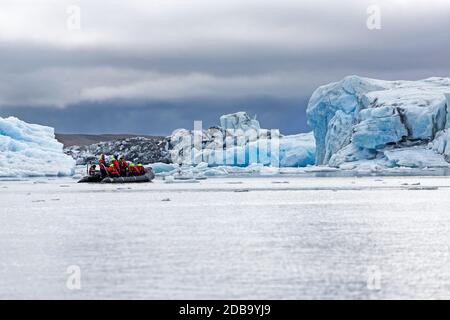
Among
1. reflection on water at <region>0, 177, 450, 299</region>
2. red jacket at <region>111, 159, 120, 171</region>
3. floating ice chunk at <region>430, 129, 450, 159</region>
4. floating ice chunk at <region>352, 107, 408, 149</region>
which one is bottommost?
reflection on water at <region>0, 177, 450, 299</region>

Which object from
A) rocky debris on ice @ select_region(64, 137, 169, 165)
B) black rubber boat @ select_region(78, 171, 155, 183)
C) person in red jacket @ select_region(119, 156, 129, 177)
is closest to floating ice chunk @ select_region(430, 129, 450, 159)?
black rubber boat @ select_region(78, 171, 155, 183)

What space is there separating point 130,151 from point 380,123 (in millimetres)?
91240

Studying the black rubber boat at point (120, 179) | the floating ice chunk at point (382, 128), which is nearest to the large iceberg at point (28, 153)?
the black rubber boat at point (120, 179)

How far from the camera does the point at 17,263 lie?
1459 cm

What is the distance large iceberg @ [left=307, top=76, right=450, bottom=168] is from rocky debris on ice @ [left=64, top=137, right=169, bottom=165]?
6063 cm

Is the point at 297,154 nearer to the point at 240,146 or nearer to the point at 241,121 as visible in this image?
the point at 240,146

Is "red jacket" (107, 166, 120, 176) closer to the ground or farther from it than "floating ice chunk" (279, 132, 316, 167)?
closer to the ground

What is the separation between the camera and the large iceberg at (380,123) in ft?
207

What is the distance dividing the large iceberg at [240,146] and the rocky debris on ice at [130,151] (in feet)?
76.8

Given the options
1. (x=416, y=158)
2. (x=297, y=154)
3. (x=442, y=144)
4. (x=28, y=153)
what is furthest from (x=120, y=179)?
(x=297, y=154)

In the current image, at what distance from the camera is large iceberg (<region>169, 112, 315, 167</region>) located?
3337 inches

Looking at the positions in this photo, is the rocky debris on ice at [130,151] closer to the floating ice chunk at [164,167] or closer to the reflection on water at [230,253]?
the floating ice chunk at [164,167]

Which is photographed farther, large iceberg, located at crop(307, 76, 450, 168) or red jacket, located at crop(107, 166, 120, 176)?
red jacket, located at crop(107, 166, 120, 176)

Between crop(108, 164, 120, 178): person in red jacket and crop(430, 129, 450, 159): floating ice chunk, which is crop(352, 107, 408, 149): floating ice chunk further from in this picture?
crop(108, 164, 120, 178): person in red jacket
